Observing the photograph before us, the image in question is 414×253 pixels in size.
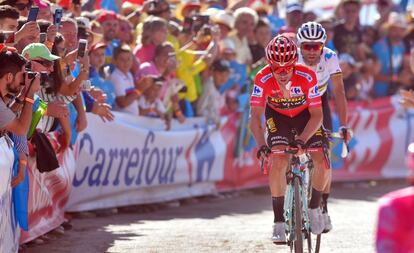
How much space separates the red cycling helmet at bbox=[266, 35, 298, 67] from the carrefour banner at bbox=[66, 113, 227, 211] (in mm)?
3904

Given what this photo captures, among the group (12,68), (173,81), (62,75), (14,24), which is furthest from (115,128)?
(12,68)

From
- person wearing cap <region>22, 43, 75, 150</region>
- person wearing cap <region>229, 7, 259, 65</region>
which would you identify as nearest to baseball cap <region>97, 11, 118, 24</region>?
person wearing cap <region>22, 43, 75, 150</region>

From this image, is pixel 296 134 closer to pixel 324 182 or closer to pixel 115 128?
pixel 324 182

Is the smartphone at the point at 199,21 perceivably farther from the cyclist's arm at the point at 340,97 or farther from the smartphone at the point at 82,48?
the cyclist's arm at the point at 340,97

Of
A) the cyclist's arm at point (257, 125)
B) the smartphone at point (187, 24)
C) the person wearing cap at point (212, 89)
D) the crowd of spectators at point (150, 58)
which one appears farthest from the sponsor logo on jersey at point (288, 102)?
the person wearing cap at point (212, 89)

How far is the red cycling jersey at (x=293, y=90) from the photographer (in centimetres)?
943

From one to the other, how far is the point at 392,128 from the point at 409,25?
1.97m

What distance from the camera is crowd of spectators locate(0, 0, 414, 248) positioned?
9547 millimetres

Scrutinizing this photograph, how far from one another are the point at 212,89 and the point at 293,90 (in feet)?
20.5

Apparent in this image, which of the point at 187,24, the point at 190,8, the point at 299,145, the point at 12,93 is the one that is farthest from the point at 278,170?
the point at 190,8

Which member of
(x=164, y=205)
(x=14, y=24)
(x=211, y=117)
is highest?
(x=14, y=24)

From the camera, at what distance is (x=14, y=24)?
9.84 metres

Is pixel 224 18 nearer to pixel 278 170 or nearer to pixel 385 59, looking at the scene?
pixel 385 59

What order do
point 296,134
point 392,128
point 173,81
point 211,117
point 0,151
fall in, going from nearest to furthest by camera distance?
1. point 0,151
2. point 296,134
3. point 173,81
4. point 211,117
5. point 392,128
